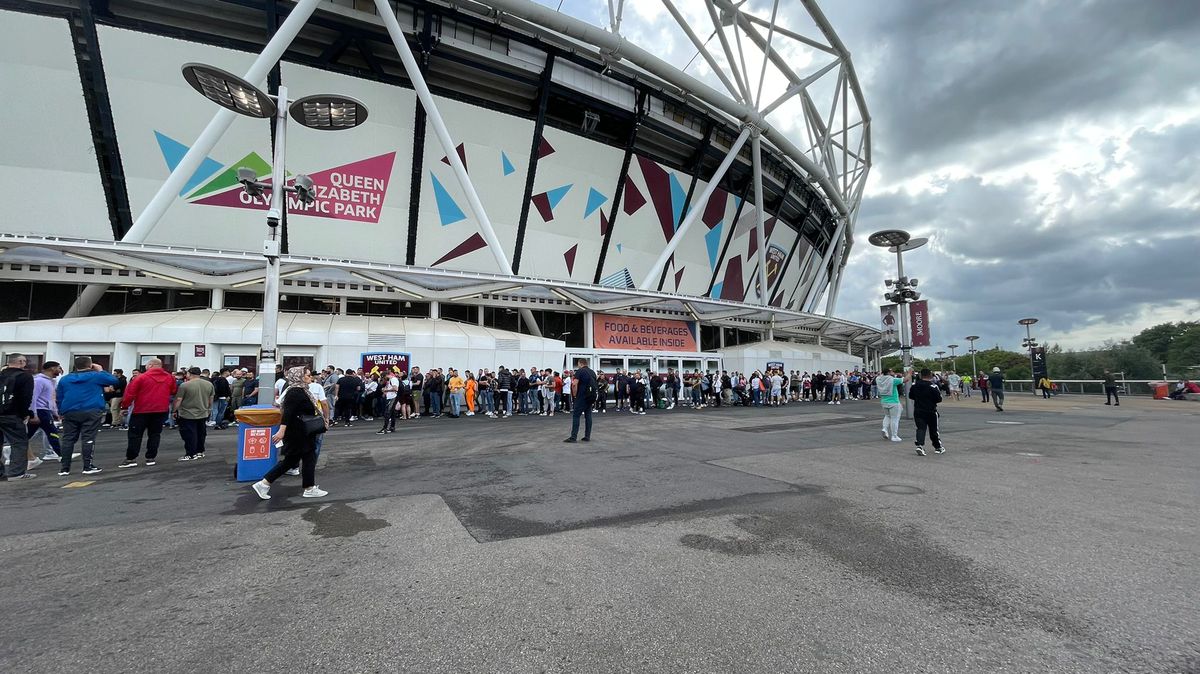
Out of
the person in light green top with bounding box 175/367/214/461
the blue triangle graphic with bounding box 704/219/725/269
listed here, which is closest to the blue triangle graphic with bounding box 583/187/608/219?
the blue triangle graphic with bounding box 704/219/725/269

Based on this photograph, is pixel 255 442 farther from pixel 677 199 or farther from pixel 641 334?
pixel 677 199

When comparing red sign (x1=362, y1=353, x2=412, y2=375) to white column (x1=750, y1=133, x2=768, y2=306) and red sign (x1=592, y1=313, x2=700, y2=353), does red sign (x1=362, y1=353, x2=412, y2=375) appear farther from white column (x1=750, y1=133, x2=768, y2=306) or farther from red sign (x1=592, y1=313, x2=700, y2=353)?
white column (x1=750, y1=133, x2=768, y2=306)

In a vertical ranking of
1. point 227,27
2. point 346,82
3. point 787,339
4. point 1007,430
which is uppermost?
point 227,27

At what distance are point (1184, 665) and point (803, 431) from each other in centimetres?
1011

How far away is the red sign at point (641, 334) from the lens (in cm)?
2381

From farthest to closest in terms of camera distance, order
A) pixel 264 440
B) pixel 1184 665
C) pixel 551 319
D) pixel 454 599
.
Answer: pixel 551 319 < pixel 264 440 < pixel 454 599 < pixel 1184 665

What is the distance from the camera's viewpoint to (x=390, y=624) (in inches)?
105

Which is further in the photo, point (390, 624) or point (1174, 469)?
point (1174, 469)

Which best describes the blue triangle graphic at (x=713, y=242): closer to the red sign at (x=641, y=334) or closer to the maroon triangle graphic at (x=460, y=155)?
the red sign at (x=641, y=334)

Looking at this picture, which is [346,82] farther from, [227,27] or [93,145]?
[93,145]

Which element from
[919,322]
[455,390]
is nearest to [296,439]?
[455,390]

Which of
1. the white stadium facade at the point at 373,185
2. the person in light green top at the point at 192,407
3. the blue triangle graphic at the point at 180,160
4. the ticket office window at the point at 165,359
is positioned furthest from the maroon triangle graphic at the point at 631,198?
the person in light green top at the point at 192,407

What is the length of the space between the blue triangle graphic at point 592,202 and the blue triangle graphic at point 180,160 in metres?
16.5

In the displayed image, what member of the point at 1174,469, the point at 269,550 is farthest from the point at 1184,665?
the point at 1174,469
